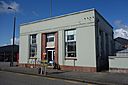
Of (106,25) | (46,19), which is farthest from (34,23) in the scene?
(106,25)

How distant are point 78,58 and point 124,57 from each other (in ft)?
17.2

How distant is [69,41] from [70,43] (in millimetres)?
300

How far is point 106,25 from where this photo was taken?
28.4 m

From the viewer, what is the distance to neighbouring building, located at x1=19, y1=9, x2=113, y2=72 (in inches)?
855

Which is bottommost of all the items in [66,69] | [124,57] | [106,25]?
[66,69]

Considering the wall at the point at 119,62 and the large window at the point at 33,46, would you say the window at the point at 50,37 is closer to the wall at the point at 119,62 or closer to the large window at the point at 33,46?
the large window at the point at 33,46

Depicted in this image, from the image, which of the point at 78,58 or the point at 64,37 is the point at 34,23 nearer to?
the point at 64,37

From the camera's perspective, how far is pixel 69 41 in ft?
78.9

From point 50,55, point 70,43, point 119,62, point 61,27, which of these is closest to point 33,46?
point 50,55

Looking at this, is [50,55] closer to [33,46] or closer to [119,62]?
[33,46]

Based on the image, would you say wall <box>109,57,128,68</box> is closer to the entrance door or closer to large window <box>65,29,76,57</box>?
large window <box>65,29,76,57</box>

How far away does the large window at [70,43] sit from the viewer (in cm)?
2350

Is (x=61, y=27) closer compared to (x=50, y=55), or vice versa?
(x=61, y=27)

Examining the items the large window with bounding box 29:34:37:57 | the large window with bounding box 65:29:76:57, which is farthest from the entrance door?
the large window with bounding box 65:29:76:57
